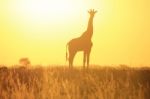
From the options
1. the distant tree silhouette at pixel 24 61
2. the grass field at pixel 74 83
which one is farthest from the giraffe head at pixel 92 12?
the distant tree silhouette at pixel 24 61

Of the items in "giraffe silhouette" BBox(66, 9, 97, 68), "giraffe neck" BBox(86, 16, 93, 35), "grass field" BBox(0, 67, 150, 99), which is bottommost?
"grass field" BBox(0, 67, 150, 99)

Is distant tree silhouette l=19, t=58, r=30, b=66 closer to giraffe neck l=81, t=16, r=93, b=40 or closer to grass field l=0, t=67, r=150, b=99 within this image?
grass field l=0, t=67, r=150, b=99

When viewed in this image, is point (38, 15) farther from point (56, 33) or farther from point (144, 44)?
point (144, 44)

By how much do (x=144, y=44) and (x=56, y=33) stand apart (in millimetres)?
786

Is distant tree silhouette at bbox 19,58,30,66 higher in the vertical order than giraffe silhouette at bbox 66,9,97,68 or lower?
lower

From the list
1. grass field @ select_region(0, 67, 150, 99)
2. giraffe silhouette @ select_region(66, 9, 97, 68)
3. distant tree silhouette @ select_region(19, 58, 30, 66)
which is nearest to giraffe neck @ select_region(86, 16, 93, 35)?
giraffe silhouette @ select_region(66, 9, 97, 68)

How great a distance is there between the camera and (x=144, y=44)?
3365 mm

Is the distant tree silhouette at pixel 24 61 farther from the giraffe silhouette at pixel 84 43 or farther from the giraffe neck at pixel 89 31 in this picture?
the giraffe neck at pixel 89 31

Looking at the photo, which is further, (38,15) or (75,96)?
(38,15)

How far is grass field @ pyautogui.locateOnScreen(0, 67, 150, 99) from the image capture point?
125 inches

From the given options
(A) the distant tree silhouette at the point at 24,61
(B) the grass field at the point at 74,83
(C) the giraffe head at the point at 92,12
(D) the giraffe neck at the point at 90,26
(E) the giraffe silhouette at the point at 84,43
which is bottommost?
(B) the grass field at the point at 74,83

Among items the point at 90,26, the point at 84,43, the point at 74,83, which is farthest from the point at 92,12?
the point at 74,83

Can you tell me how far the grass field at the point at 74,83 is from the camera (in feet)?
10.4

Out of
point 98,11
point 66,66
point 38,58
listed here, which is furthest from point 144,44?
point 38,58
